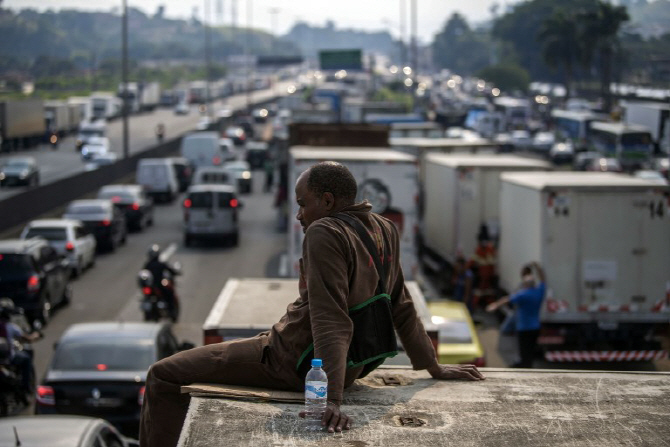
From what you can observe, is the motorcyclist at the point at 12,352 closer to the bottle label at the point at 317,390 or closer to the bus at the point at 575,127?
the bottle label at the point at 317,390

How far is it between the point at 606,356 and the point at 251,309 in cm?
808

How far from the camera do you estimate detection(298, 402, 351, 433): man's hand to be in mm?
4449

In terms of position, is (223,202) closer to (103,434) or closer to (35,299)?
(35,299)

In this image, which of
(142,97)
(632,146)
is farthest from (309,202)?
(142,97)

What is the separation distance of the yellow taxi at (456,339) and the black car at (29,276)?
821 cm

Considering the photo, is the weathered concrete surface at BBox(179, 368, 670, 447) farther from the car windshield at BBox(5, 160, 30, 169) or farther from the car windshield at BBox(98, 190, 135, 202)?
the car windshield at BBox(5, 160, 30, 169)

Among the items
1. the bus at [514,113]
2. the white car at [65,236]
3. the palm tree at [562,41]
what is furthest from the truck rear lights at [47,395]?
the palm tree at [562,41]

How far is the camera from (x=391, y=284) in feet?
17.8

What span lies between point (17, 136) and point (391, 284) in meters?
68.1

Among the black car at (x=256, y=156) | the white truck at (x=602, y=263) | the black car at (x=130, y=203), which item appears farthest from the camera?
the black car at (x=256, y=156)

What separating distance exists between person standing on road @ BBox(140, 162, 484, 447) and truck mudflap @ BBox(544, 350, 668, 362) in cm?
1162

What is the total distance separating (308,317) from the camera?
5.04 meters

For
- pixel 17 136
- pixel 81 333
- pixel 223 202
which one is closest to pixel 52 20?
pixel 17 136

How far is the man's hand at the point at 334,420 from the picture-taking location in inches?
175
